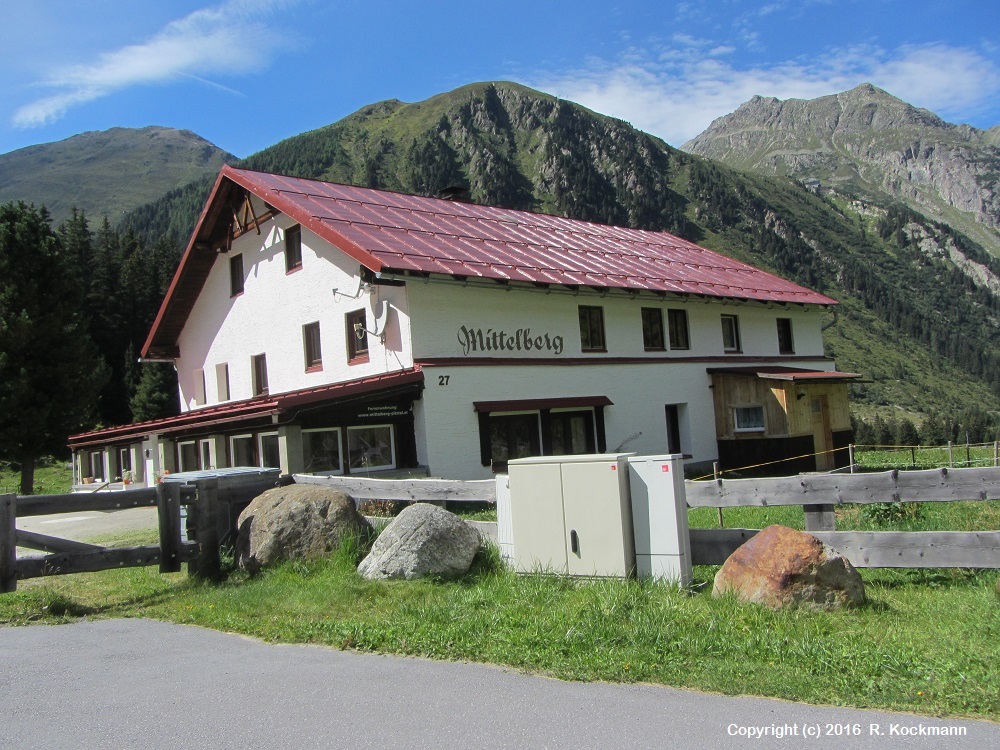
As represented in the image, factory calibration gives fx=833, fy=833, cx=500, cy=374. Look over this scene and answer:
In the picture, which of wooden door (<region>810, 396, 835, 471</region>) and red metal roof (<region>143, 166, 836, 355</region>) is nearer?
red metal roof (<region>143, 166, 836, 355</region>)

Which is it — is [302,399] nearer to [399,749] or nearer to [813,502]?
[813,502]

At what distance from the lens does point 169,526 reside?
9.58 metres

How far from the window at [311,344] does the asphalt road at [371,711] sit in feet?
55.7

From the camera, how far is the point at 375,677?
586cm

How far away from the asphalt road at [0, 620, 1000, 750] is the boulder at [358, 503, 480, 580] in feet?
6.44

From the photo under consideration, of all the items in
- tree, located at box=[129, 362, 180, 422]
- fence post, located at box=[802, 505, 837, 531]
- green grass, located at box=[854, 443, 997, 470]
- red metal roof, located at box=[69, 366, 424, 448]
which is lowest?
green grass, located at box=[854, 443, 997, 470]

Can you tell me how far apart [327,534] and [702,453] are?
749 inches

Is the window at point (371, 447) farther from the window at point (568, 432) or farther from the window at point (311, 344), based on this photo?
the window at point (568, 432)

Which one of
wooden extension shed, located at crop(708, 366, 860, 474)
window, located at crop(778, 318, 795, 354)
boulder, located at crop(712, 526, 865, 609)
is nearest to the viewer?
boulder, located at crop(712, 526, 865, 609)

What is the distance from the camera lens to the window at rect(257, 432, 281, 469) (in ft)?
69.1

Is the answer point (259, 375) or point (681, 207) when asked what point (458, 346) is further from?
point (681, 207)

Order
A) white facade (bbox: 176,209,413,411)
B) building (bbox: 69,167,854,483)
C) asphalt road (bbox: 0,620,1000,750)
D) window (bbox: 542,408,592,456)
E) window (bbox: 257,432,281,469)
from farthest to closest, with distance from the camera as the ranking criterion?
window (bbox: 542,408,592,456), window (bbox: 257,432,281,469), white facade (bbox: 176,209,413,411), building (bbox: 69,167,854,483), asphalt road (bbox: 0,620,1000,750)

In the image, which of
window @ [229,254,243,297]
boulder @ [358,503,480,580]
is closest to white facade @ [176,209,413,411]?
window @ [229,254,243,297]

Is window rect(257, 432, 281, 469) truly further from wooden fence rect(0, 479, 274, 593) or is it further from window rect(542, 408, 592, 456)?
wooden fence rect(0, 479, 274, 593)
